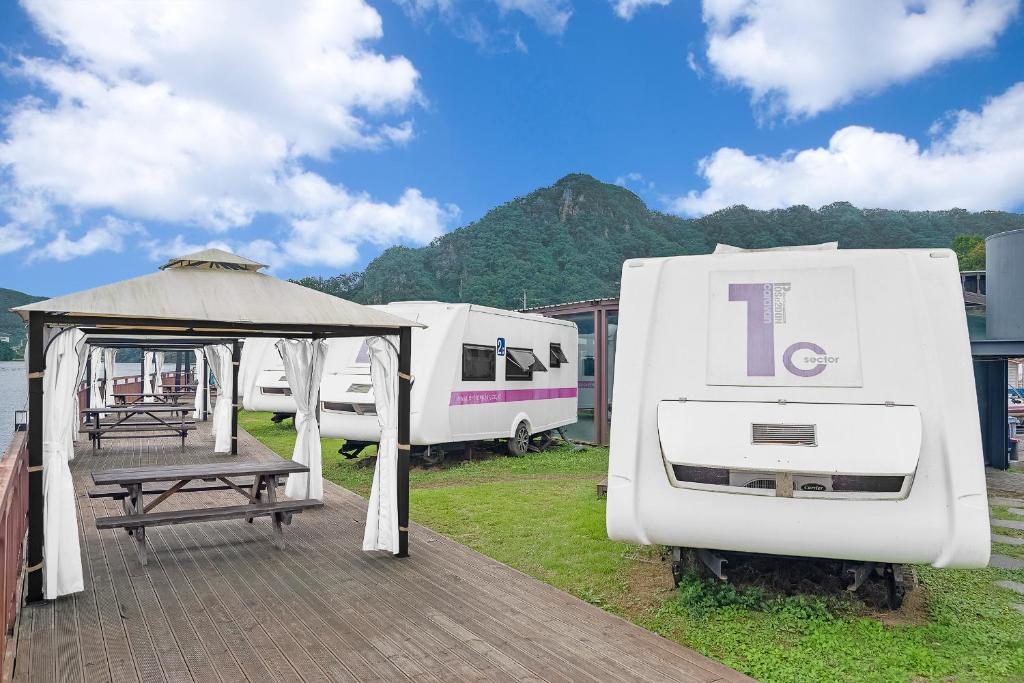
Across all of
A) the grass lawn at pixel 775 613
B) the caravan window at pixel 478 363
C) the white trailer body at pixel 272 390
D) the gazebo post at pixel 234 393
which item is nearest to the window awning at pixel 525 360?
A: the caravan window at pixel 478 363

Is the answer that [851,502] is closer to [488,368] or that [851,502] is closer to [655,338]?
[655,338]

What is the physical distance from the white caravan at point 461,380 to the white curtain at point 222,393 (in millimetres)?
3309

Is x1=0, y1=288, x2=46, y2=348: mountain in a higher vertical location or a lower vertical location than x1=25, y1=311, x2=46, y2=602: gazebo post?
higher

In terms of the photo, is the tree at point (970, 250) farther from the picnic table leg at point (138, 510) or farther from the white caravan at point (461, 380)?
the picnic table leg at point (138, 510)

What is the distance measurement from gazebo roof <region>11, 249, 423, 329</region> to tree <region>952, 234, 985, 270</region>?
1899 inches

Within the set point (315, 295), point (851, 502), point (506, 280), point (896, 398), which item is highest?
point (506, 280)

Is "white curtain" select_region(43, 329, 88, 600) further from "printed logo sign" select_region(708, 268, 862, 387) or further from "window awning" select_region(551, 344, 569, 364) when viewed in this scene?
"window awning" select_region(551, 344, 569, 364)

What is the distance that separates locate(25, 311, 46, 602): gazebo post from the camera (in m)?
4.84

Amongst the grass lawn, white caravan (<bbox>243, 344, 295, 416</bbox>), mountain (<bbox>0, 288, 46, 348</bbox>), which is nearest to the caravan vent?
the grass lawn

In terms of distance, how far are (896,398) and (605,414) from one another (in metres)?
9.79

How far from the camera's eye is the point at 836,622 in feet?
14.8

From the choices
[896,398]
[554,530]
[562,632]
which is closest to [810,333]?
[896,398]

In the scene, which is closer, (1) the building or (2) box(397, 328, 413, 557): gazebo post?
(2) box(397, 328, 413, 557): gazebo post

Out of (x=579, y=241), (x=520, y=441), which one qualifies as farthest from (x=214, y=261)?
(x=579, y=241)
